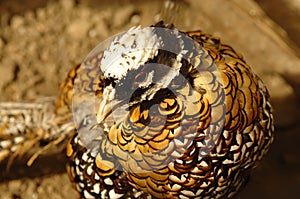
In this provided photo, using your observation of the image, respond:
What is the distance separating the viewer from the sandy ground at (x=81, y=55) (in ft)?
6.34

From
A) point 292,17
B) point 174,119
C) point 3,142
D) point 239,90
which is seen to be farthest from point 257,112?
point 3,142

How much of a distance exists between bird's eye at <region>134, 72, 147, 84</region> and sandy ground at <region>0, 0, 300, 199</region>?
746 mm

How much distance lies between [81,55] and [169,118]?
83 centimetres

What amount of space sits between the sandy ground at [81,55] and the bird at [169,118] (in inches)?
16.9

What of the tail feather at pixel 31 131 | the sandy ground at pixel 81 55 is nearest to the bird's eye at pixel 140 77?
the tail feather at pixel 31 131

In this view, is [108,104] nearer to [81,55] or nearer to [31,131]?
[31,131]

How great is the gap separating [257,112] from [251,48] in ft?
2.12

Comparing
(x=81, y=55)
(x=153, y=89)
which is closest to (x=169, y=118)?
(x=153, y=89)

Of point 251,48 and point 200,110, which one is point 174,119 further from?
point 251,48

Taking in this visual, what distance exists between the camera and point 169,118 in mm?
1271

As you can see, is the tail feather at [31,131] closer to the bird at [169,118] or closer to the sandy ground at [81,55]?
the sandy ground at [81,55]

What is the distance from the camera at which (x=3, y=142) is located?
5.57ft

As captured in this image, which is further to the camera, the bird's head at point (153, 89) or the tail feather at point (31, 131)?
the tail feather at point (31, 131)

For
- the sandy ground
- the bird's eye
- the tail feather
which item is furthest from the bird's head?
the sandy ground
